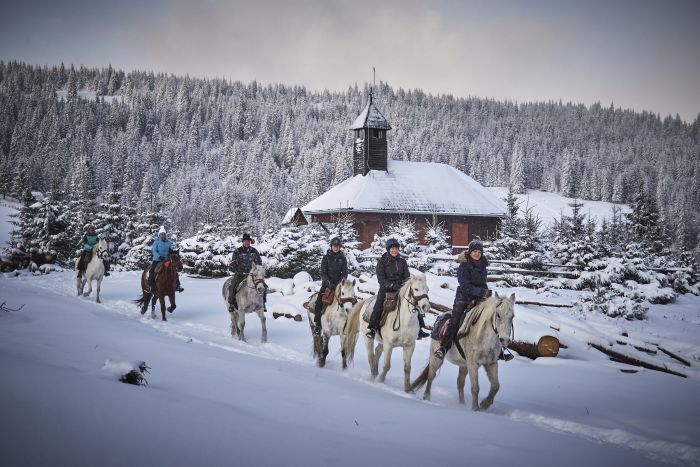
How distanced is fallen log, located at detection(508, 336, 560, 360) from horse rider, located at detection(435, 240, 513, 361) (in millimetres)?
3553

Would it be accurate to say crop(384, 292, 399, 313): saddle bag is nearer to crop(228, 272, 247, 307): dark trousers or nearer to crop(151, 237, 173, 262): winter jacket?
crop(228, 272, 247, 307): dark trousers

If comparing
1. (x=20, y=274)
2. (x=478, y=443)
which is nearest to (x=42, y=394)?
(x=478, y=443)

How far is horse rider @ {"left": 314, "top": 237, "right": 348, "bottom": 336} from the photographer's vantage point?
32.6 feet

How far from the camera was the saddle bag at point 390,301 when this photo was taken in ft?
27.7

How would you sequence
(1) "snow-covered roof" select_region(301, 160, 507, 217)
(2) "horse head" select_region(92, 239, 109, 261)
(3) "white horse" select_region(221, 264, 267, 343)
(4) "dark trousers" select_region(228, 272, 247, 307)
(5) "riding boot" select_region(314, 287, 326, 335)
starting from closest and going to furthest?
1. (5) "riding boot" select_region(314, 287, 326, 335)
2. (3) "white horse" select_region(221, 264, 267, 343)
3. (4) "dark trousers" select_region(228, 272, 247, 307)
4. (2) "horse head" select_region(92, 239, 109, 261)
5. (1) "snow-covered roof" select_region(301, 160, 507, 217)

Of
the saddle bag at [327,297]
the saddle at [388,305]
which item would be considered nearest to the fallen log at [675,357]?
the saddle at [388,305]

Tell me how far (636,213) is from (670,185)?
106498mm

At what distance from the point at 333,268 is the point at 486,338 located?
14.1ft

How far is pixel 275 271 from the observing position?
20812 mm

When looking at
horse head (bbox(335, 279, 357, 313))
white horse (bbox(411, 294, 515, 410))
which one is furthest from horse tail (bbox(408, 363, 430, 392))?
horse head (bbox(335, 279, 357, 313))

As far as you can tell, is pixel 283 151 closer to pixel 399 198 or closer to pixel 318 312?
pixel 399 198

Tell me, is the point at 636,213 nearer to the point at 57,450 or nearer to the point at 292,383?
the point at 292,383

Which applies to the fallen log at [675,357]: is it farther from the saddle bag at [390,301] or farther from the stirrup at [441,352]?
the saddle bag at [390,301]

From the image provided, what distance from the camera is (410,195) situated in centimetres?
3653
